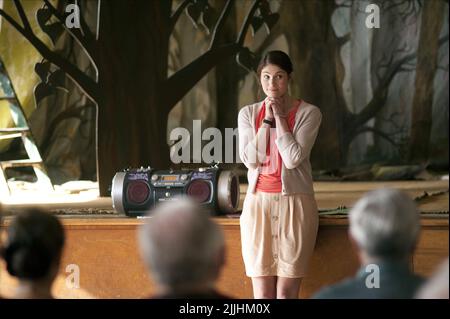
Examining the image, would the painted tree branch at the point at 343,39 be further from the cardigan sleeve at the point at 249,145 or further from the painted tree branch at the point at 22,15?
the cardigan sleeve at the point at 249,145

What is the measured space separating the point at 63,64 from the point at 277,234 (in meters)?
2.67

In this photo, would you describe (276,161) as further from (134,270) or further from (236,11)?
(236,11)

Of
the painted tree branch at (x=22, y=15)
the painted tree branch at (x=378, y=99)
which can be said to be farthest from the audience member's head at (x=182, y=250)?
the painted tree branch at (x=378, y=99)

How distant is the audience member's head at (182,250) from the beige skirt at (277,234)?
181 cm

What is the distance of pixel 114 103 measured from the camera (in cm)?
601

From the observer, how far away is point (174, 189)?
4.57 metres

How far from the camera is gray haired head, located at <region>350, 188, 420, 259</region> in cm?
224

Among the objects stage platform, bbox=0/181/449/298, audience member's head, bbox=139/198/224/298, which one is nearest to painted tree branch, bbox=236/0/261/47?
stage platform, bbox=0/181/449/298

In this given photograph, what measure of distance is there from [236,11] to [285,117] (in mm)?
2538

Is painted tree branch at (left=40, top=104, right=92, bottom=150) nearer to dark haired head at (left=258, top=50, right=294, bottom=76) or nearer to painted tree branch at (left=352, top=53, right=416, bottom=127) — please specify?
painted tree branch at (left=352, top=53, right=416, bottom=127)

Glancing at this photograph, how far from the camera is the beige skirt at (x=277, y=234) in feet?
12.7

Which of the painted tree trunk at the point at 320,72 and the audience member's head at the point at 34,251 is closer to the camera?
the audience member's head at the point at 34,251
